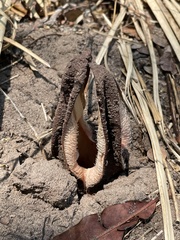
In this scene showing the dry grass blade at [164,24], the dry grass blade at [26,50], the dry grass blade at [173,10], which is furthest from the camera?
the dry grass blade at [173,10]

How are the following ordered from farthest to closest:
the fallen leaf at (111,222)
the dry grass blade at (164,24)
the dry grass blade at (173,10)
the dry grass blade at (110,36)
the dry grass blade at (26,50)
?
1. the dry grass blade at (173,10)
2. the dry grass blade at (164,24)
3. the dry grass blade at (110,36)
4. the dry grass blade at (26,50)
5. the fallen leaf at (111,222)

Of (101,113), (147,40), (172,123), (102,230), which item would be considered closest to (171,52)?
(147,40)

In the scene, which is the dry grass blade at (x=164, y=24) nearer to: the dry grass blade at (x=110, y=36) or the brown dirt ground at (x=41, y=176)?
the dry grass blade at (x=110, y=36)

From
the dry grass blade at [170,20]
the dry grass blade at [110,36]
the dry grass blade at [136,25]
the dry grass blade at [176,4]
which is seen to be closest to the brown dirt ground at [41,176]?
the dry grass blade at [110,36]

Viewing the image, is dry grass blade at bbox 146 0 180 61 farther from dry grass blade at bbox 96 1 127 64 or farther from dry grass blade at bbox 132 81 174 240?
dry grass blade at bbox 132 81 174 240

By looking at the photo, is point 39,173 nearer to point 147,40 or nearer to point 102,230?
point 102,230

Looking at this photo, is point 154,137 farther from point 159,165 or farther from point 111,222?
point 111,222

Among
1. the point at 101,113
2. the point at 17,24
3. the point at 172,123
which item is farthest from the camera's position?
the point at 17,24

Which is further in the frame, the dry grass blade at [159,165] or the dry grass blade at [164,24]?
the dry grass blade at [164,24]
